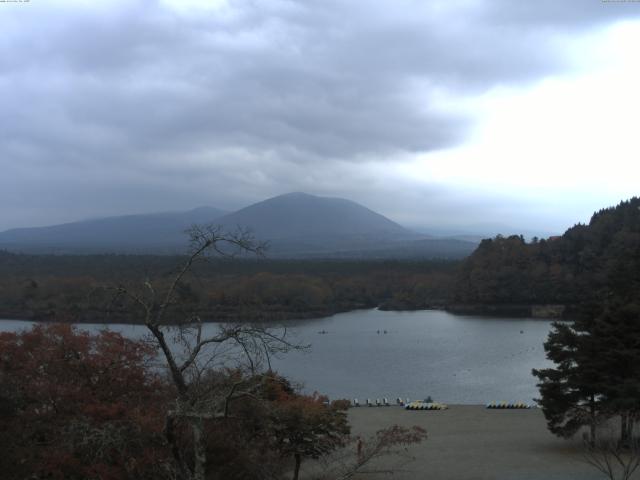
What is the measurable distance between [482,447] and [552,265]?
132ft

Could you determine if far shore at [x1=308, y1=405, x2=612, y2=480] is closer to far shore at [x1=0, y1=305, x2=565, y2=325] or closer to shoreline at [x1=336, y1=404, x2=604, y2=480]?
shoreline at [x1=336, y1=404, x2=604, y2=480]

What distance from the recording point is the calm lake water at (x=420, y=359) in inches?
777

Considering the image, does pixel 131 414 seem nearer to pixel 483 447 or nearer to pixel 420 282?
pixel 483 447

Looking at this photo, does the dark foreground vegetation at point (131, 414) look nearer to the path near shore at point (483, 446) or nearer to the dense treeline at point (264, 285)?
the path near shore at point (483, 446)

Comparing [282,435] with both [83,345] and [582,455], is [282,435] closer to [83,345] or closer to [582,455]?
[83,345]

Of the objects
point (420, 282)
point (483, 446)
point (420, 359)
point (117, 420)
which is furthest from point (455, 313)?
point (117, 420)

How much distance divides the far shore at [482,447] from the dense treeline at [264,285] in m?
20.6

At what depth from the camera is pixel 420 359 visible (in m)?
25.8

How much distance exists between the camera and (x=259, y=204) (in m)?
192

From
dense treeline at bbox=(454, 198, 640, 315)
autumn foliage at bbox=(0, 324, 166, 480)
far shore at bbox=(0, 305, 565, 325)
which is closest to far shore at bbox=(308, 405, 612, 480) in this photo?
autumn foliage at bbox=(0, 324, 166, 480)

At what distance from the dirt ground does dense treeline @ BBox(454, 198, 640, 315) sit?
3169 cm

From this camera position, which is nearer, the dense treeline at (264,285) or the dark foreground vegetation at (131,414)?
the dark foreground vegetation at (131,414)

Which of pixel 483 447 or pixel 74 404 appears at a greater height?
pixel 74 404

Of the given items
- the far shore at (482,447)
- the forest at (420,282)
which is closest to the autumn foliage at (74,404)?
the far shore at (482,447)
